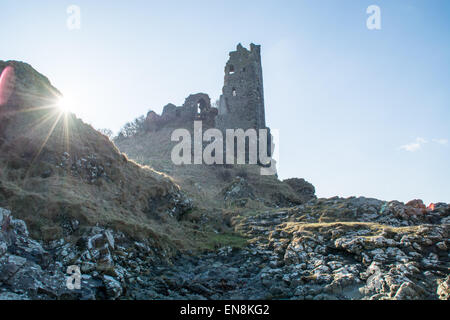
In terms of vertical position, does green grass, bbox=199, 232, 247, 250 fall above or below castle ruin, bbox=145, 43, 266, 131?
below

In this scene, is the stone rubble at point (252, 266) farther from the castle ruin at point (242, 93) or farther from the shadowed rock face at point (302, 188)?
the castle ruin at point (242, 93)

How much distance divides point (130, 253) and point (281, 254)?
528 centimetres

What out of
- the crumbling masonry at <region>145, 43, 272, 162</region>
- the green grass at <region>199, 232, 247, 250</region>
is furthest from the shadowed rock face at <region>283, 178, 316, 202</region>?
Answer: the green grass at <region>199, 232, 247, 250</region>

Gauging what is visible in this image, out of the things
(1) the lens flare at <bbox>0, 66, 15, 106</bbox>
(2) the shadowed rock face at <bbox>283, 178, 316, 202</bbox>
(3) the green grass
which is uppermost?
(1) the lens flare at <bbox>0, 66, 15, 106</bbox>

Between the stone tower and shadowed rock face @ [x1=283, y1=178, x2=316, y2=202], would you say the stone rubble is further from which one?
the stone tower

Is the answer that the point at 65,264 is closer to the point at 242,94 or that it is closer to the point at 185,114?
the point at 242,94

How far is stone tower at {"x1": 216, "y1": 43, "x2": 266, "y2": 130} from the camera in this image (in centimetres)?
3859

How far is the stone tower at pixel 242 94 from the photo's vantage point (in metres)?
38.6

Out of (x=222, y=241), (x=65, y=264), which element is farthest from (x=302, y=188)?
(x=65, y=264)

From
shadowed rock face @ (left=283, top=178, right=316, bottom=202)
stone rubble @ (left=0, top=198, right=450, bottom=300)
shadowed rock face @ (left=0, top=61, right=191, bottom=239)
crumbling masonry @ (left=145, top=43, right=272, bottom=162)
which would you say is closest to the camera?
stone rubble @ (left=0, top=198, right=450, bottom=300)
